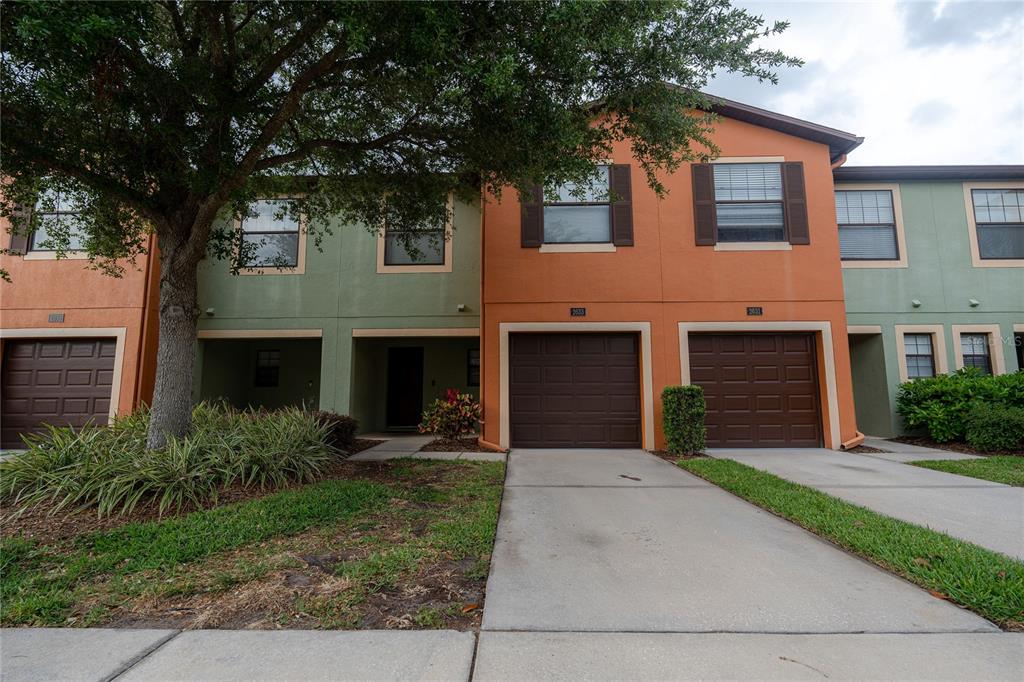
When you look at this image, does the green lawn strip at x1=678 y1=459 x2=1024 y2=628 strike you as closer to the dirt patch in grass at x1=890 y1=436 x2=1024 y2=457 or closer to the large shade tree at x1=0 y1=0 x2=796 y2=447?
the large shade tree at x1=0 y1=0 x2=796 y2=447

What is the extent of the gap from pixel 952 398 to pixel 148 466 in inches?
498

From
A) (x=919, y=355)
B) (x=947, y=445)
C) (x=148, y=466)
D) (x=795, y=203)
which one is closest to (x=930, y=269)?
(x=919, y=355)

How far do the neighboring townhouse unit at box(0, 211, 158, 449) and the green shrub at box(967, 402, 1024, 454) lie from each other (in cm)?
1534

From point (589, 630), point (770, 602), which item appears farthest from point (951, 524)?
point (589, 630)

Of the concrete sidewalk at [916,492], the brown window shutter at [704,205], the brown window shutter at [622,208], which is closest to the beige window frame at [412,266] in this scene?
the brown window shutter at [622,208]

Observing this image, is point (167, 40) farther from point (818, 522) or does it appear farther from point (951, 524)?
point (951, 524)

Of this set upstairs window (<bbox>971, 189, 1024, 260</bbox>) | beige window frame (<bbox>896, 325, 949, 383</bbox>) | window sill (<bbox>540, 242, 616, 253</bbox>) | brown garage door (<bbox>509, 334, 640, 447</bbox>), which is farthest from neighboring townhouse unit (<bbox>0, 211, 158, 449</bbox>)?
upstairs window (<bbox>971, 189, 1024, 260</bbox>)

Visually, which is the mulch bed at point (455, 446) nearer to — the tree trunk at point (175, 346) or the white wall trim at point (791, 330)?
the tree trunk at point (175, 346)

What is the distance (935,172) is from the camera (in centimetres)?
1028

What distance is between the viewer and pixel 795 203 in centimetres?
874

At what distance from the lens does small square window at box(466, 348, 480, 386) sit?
1214cm

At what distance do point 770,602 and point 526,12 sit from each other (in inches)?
207

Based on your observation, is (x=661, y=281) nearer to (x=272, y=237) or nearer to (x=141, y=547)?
(x=141, y=547)

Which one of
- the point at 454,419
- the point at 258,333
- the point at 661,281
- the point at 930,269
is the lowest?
the point at 454,419
